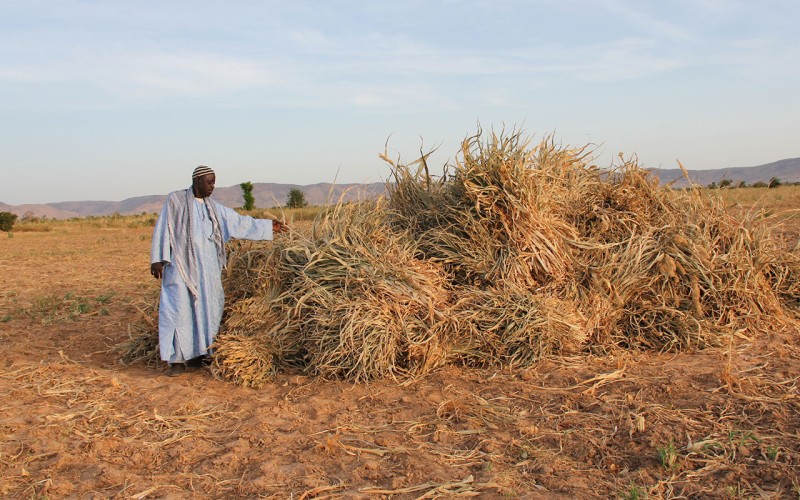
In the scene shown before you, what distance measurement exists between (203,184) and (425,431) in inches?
115

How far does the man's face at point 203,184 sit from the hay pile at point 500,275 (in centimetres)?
62

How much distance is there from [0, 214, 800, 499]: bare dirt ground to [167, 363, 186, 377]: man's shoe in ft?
0.22

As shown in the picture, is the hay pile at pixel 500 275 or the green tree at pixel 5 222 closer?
the hay pile at pixel 500 275

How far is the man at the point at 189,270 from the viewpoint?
5.29 meters

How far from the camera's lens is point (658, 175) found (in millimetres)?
6211

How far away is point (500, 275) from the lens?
5.29m

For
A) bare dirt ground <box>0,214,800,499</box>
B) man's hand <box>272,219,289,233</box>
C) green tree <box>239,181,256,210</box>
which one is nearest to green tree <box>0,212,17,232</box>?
green tree <box>239,181,256,210</box>

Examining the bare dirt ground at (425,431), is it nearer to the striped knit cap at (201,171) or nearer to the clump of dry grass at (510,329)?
the clump of dry grass at (510,329)

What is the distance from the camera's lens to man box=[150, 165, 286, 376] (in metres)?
5.29

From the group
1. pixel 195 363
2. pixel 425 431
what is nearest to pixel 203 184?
pixel 195 363

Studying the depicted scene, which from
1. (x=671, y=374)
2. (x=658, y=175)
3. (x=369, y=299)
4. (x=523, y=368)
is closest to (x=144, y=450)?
(x=369, y=299)

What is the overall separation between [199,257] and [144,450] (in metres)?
2.02

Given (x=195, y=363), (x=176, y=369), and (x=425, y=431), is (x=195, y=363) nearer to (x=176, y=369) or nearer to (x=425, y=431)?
(x=176, y=369)

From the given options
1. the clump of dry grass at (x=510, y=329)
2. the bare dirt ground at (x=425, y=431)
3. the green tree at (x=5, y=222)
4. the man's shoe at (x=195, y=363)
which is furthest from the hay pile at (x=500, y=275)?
the green tree at (x=5, y=222)
